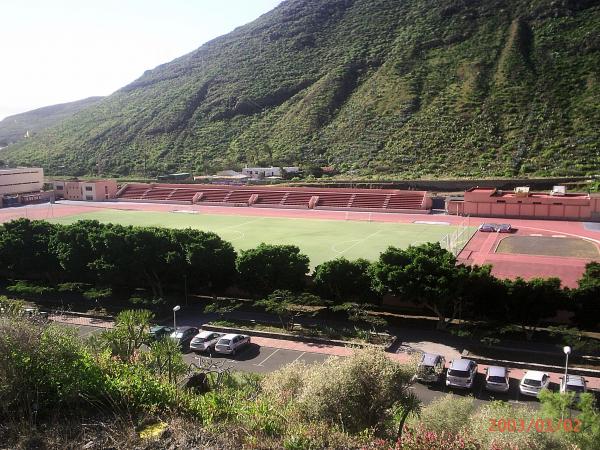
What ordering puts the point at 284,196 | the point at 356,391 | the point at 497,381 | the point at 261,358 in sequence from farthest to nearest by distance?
the point at 284,196
the point at 261,358
the point at 497,381
the point at 356,391

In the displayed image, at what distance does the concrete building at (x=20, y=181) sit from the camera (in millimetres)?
64812

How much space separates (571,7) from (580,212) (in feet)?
172

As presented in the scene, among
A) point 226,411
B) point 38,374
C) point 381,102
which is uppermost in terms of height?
point 381,102

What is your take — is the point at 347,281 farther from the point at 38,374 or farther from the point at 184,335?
the point at 38,374

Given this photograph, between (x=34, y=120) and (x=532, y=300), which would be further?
(x=34, y=120)

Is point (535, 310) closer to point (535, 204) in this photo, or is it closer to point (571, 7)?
point (535, 204)

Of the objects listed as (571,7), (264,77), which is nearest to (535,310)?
(571,7)

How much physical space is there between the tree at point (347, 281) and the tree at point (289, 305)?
0.85 meters

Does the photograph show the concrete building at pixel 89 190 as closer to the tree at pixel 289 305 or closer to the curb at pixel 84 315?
the curb at pixel 84 315

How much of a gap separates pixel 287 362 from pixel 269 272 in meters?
5.30

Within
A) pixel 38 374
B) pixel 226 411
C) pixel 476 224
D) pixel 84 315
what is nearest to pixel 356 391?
pixel 226 411

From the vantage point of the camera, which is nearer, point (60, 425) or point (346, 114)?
point (60, 425)

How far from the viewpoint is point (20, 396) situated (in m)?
8.65

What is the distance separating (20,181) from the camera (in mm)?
66625
